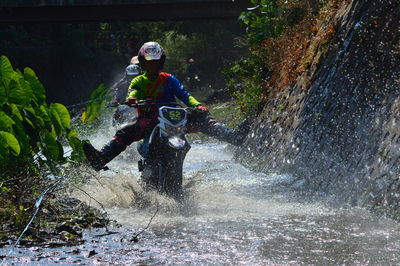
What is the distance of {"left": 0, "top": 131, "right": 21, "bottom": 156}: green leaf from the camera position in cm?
940

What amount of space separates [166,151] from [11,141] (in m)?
1.75

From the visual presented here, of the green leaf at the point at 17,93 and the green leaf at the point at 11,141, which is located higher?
the green leaf at the point at 17,93

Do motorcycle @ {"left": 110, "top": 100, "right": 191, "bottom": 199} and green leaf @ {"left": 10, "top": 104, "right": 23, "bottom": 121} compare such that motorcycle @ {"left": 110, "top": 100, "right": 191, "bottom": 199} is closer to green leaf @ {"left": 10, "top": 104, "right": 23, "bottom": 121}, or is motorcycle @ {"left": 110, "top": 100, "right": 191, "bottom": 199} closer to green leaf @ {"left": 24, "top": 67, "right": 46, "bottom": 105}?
green leaf @ {"left": 24, "top": 67, "right": 46, "bottom": 105}

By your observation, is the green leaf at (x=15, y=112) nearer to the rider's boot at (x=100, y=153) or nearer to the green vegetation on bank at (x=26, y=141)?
the green vegetation on bank at (x=26, y=141)

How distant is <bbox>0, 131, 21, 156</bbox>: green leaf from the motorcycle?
4.94 feet

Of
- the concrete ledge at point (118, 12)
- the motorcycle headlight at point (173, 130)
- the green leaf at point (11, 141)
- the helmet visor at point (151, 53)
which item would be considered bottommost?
the concrete ledge at point (118, 12)

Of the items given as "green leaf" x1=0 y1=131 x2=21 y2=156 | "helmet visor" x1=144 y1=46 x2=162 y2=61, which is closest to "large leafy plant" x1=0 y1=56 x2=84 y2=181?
"green leaf" x1=0 y1=131 x2=21 y2=156

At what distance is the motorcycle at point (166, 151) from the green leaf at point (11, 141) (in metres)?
1.50

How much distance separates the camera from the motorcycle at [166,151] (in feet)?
33.5

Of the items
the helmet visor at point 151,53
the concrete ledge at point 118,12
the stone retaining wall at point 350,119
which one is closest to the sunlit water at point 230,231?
the stone retaining wall at point 350,119

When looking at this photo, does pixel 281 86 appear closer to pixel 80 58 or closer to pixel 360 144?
pixel 360 144

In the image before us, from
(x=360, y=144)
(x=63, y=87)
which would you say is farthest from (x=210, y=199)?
(x=63, y=87)

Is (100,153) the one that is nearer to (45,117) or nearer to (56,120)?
(56,120)

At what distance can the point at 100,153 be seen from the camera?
36.6 ft
